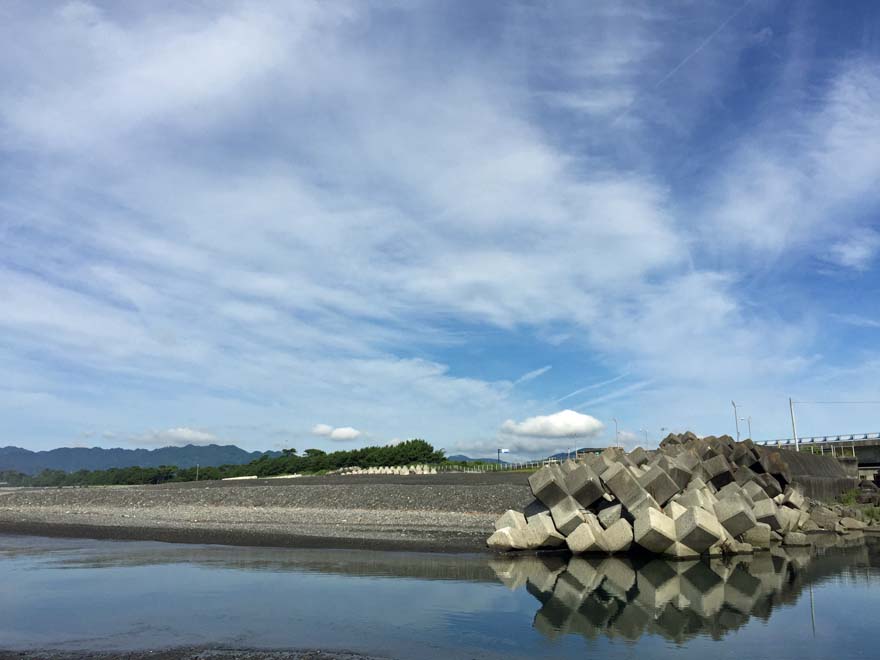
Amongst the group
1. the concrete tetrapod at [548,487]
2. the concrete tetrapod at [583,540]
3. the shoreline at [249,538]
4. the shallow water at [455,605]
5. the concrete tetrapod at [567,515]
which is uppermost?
the concrete tetrapod at [548,487]

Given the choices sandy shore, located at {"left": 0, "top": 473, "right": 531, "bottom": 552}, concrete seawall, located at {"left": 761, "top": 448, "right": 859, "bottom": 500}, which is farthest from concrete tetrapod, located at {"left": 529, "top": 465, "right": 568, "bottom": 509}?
concrete seawall, located at {"left": 761, "top": 448, "right": 859, "bottom": 500}

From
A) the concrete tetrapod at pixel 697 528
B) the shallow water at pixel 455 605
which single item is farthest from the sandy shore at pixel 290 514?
the concrete tetrapod at pixel 697 528

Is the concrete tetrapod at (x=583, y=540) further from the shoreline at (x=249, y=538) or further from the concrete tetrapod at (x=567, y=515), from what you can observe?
the shoreline at (x=249, y=538)

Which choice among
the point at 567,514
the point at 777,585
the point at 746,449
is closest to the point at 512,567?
the point at 567,514

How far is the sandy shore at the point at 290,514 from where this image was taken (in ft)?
85.1

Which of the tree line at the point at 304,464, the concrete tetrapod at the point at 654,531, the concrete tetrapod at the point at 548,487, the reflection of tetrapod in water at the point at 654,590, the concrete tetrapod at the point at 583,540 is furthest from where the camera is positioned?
the tree line at the point at 304,464

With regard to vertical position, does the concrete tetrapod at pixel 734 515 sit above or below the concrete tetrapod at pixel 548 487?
below

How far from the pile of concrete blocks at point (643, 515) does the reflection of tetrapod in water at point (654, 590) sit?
21.8 inches

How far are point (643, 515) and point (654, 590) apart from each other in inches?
166

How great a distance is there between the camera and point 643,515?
1898 centimetres

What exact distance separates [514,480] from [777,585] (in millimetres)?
27325

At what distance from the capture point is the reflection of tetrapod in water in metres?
11.8

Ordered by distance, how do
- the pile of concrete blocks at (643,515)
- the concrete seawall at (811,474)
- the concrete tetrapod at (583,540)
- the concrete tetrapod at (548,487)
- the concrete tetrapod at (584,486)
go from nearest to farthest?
the pile of concrete blocks at (643,515)
the concrete tetrapod at (583,540)
the concrete tetrapod at (584,486)
the concrete tetrapod at (548,487)
the concrete seawall at (811,474)

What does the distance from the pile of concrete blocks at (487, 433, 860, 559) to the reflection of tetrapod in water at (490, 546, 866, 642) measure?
1.82ft
